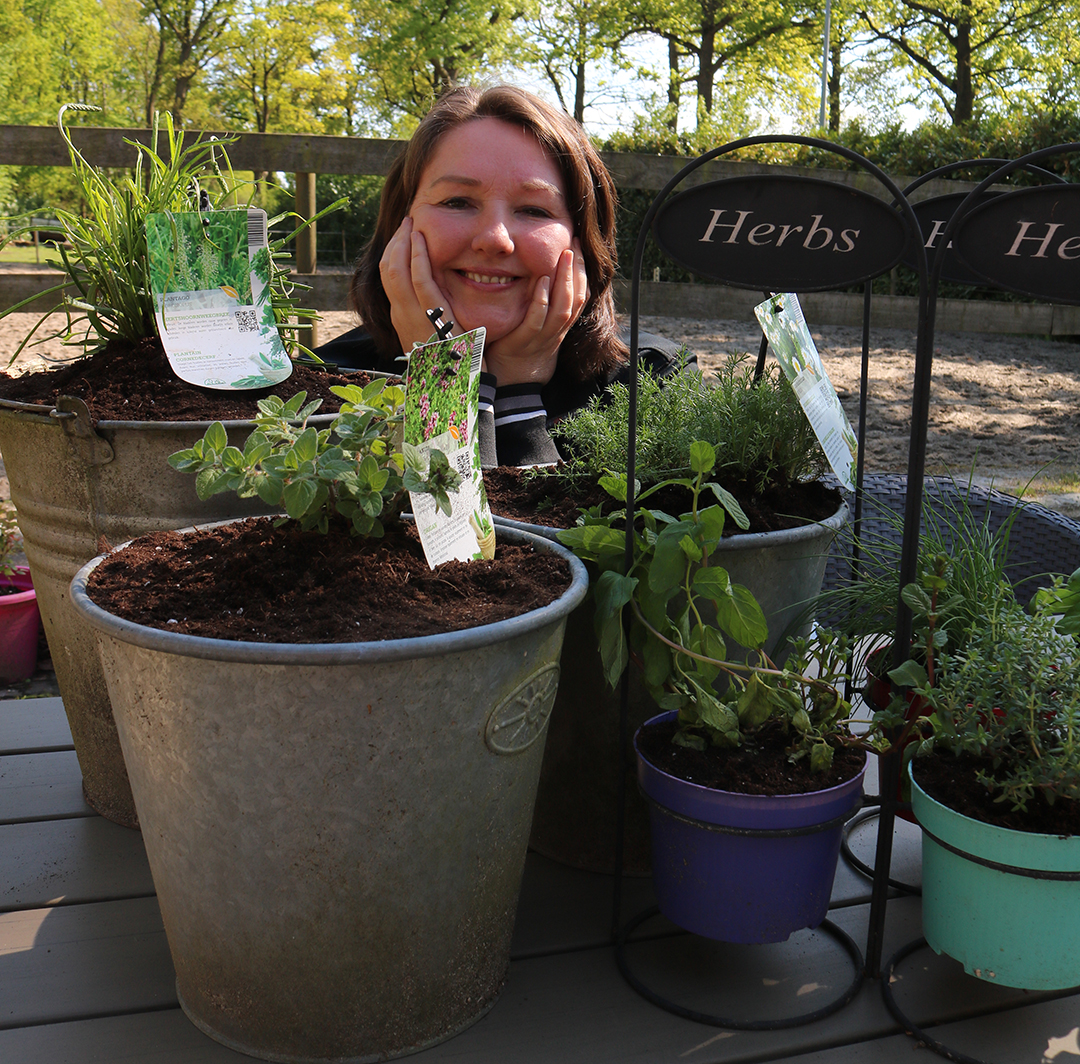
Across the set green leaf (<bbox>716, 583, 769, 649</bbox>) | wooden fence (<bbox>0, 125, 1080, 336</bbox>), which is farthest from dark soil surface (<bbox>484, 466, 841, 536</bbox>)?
wooden fence (<bbox>0, 125, 1080, 336</bbox>)

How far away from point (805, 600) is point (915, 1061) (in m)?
0.56

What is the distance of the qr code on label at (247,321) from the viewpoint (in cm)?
140

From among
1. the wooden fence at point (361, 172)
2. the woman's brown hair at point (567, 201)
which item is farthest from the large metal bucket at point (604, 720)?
the wooden fence at point (361, 172)

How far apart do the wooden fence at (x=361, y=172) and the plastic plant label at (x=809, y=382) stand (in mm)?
1412

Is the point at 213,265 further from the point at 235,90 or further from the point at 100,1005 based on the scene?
the point at 235,90

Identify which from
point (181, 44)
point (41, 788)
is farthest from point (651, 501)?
point (181, 44)

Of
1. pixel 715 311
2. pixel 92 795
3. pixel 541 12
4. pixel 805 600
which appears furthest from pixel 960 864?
pixel 541 12

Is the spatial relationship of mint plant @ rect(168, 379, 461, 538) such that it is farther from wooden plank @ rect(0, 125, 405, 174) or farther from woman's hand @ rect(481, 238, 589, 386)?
wooden plank @ rect(0, 125, 405, 174)

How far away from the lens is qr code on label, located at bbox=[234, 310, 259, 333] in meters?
1.40

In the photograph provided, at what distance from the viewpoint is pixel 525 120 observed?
176 centimetres

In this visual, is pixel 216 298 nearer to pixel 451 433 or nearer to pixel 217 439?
pixel 217 439

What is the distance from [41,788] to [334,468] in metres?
0.94

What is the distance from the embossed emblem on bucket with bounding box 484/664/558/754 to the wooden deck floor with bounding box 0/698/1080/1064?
0.32 metres

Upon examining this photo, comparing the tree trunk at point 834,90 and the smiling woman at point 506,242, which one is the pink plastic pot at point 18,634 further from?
the tree trunk at point 834,90
